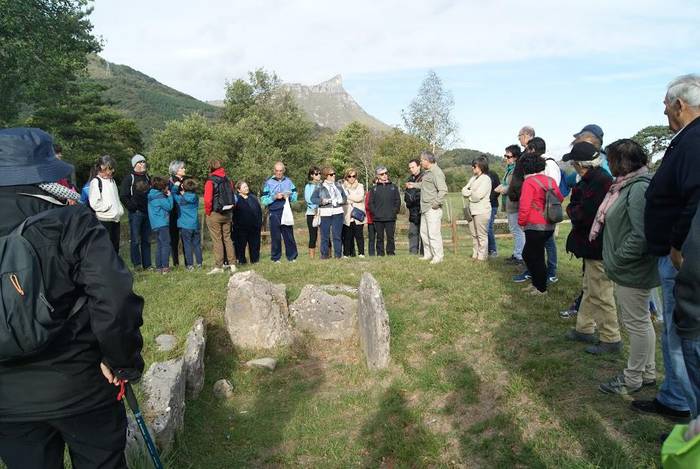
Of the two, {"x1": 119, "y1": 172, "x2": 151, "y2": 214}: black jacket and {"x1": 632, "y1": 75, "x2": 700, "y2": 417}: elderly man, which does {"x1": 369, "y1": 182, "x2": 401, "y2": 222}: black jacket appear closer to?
{"x1": 119, "y1": 172, "x2": 151, "y2": 214}: black jacket

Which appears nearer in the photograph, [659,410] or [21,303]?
[21,303]

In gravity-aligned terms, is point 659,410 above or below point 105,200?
below

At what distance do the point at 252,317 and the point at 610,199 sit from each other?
199 inches

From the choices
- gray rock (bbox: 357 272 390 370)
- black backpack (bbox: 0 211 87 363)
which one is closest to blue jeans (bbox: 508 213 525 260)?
gray rock (bbox: 357 272 390 370)

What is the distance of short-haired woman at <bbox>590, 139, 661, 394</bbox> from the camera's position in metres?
4.32

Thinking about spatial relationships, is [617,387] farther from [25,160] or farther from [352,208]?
[352,208]

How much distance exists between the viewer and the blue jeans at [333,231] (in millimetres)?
10922

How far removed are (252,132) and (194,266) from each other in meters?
26.9

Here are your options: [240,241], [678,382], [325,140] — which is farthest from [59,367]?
[325,140]

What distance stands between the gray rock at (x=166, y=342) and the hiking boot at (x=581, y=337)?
5.08 meters

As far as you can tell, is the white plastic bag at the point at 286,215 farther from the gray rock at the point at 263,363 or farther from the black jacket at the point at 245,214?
the gray rock at the point at 263,363

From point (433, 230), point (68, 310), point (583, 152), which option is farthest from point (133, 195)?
point (583, 152)

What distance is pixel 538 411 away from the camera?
188 inches

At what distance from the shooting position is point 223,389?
252 inches
